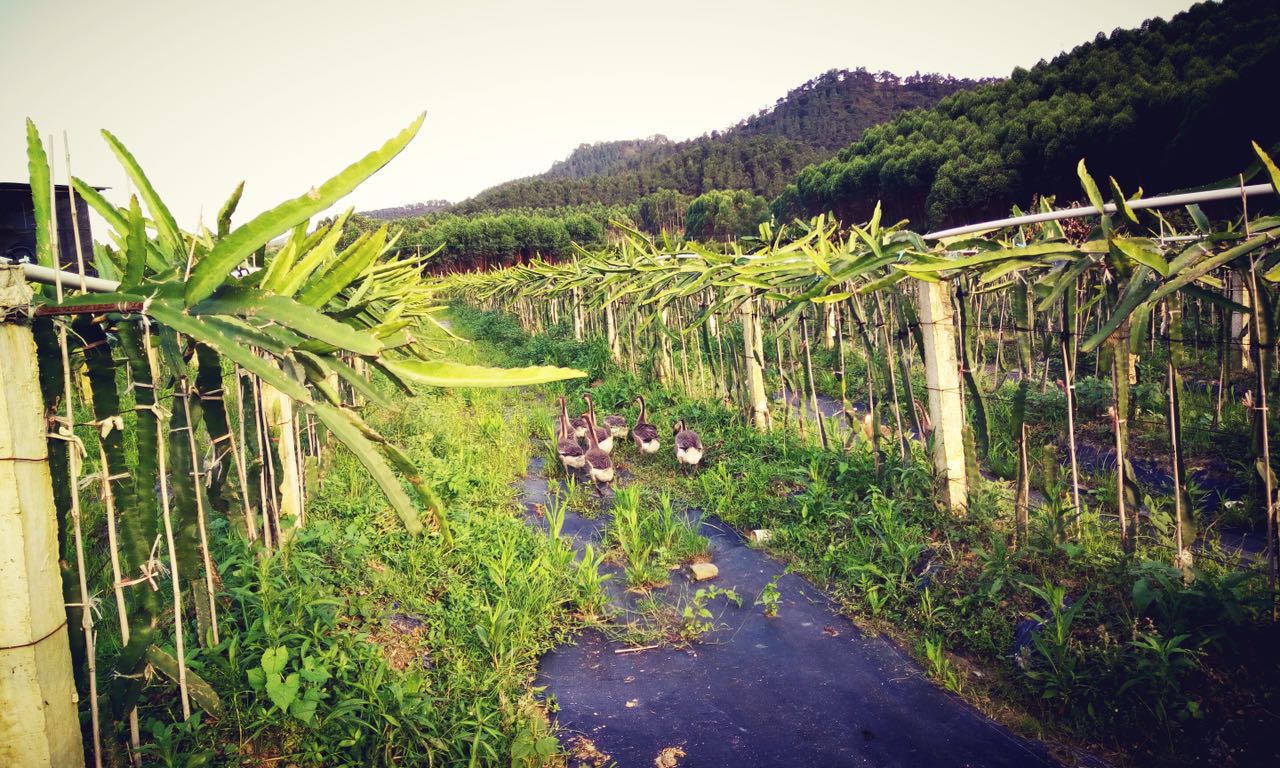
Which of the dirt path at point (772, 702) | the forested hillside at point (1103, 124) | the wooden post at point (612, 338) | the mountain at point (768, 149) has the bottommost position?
the dirt path at point (772, 702)

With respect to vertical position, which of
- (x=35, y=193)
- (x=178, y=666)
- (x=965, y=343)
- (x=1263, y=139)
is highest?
(x=1263, y=139)

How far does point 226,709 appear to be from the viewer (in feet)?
7.82

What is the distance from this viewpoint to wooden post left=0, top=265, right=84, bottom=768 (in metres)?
1.31

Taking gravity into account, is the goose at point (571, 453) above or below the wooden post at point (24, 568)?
below

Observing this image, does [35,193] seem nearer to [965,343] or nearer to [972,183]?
[965,343]

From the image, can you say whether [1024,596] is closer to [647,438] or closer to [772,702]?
[772,702]

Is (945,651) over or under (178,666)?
under

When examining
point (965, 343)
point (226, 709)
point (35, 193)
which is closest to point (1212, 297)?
point (965, 343)

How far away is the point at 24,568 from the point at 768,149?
78.9 m

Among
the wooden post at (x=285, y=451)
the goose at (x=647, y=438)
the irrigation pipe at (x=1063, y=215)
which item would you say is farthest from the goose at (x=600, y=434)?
the irrigation pipe at (x=1063, y=215)

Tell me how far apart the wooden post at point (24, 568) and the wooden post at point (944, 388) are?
410 centimetres

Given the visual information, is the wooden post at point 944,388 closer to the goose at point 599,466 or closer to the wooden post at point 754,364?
the wooden post at point 754,364

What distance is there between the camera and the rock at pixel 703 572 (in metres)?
4.30

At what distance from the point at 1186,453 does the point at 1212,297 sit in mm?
3816
